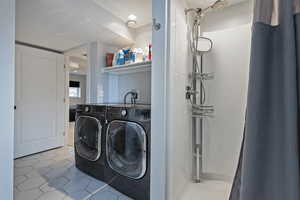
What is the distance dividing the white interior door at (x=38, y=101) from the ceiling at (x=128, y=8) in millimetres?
1724

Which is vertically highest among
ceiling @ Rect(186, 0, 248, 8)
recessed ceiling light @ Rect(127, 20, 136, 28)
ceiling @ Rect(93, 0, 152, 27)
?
ceiling @ Rect(93, 0, 152, 27)

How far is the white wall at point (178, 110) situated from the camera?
49.4 inches

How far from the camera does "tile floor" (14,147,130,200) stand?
5.49ft

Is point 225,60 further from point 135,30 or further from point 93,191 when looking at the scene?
point 93,191

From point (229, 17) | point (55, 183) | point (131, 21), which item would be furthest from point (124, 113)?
point (229, 17)

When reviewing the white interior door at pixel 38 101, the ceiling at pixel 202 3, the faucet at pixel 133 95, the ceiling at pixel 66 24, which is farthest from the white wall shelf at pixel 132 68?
the white interior door at pixel 38 101

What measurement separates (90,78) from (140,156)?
5.86 ft

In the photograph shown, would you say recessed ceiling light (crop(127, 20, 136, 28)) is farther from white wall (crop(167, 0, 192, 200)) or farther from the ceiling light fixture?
white wall (crop(167, 0, 192, 200))

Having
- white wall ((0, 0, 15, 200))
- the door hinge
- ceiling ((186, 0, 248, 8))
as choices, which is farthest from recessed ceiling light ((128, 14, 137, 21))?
white wall ((0, 0, 15, 200))

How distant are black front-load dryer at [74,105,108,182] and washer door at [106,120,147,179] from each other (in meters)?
0.13

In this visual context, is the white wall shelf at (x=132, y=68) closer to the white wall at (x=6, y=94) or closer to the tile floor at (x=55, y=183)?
the white wall at (x=6, y=94)

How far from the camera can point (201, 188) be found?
1.75 m

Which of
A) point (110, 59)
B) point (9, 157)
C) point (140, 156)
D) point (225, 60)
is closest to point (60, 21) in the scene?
point (110, 59)

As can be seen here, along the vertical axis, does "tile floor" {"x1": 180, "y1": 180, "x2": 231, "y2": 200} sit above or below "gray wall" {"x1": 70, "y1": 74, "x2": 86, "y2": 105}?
below
